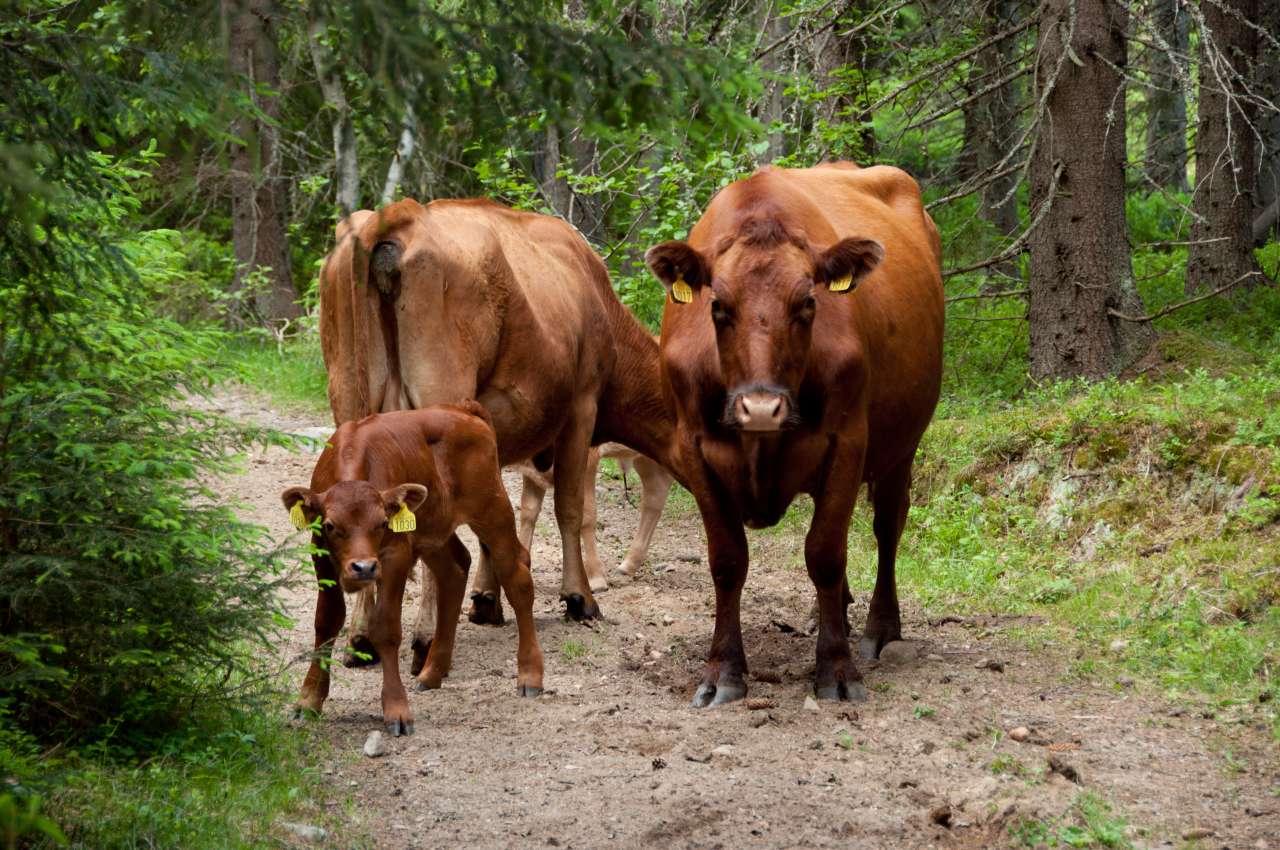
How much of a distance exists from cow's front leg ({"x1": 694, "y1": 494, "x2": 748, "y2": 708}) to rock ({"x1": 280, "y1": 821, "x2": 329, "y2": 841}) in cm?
251

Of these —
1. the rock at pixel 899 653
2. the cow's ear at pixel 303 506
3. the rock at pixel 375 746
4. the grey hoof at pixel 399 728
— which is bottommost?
the rock at pixel 899 653

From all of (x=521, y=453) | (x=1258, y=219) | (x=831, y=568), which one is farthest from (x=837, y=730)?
(x=1258, y=219)

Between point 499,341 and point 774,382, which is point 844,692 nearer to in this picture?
point 774,382

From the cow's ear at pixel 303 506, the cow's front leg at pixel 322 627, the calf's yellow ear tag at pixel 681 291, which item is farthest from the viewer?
the calf's yellow ear tag at pixel 681 291

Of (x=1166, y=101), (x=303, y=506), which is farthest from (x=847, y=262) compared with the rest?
(x=1166, y=101)

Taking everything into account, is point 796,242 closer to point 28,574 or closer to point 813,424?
point 813,424

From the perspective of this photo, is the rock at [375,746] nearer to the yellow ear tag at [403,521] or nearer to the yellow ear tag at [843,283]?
the yellow ear tag at [403,521]

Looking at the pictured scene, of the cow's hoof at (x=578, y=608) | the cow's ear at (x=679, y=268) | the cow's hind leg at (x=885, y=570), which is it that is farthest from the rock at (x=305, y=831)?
the cow's hoof at (x=578, y=608)

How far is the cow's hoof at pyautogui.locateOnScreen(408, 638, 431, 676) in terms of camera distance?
26.5 feet

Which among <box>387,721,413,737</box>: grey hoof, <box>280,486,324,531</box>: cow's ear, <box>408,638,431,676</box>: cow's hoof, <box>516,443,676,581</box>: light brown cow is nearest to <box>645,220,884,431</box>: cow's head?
<box>280,486,324,531</box>: cow's ear

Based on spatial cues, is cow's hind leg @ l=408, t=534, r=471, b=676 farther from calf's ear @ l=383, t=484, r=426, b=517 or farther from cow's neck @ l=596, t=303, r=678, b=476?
cow's neck @ l=596, t=303, r=678, b=476

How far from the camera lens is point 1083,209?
11.4 metres

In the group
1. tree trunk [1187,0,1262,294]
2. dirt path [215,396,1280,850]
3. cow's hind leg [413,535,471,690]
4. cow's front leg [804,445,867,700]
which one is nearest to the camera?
dirt path [215,396,1280,850]

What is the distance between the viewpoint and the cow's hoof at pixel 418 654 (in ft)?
26.5
